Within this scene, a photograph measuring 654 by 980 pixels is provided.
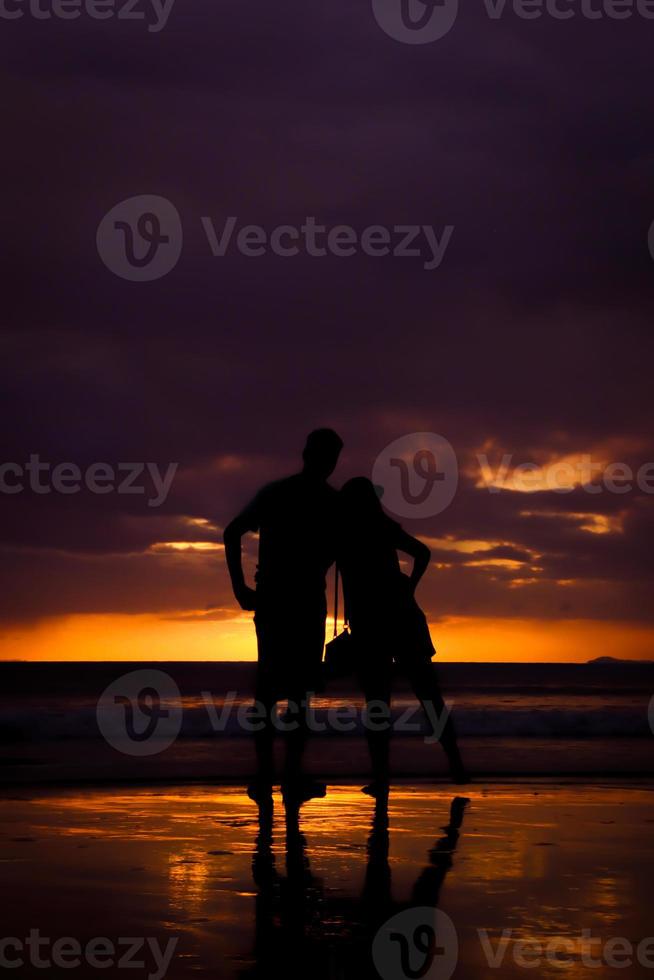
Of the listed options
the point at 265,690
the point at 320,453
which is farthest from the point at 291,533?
the point at 265,690

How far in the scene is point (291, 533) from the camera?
7.10 meters

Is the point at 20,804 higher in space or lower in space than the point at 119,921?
higher

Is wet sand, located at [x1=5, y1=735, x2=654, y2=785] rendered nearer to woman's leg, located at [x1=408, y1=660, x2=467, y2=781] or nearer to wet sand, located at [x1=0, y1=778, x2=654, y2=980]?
woman's leg, located at [x1=408, y1=660, x2=467, y2=781]

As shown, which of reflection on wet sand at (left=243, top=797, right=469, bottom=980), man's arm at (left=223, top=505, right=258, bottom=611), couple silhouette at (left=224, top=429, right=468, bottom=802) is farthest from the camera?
couple silhouette at (left=224, top=429, right=468, bottom=802)

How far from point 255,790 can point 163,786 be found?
8.61 ft

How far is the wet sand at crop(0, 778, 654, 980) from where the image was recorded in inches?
167

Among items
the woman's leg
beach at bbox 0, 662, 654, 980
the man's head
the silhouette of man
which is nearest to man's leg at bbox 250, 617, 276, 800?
the silhouette of man

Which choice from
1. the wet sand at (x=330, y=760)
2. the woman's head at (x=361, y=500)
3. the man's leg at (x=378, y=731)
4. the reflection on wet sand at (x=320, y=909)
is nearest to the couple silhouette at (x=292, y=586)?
the reflection on wet sand at (x=320, y=909)

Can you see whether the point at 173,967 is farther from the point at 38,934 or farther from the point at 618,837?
the point at 618,837

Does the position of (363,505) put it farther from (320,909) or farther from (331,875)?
(320,909)

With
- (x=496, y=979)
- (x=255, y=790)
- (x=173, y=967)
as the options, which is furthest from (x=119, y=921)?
(x=255, y=790)

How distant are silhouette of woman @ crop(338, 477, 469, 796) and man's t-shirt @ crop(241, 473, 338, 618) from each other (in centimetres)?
108

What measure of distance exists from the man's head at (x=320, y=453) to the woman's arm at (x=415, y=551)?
140 centimetres

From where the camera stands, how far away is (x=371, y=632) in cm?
845
